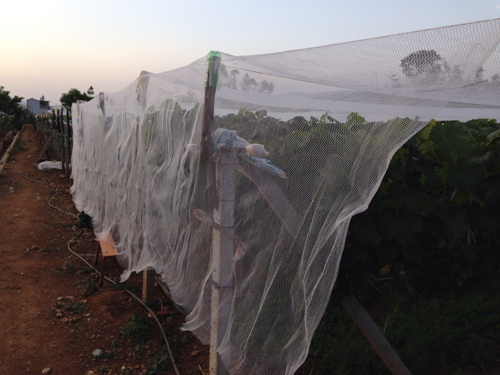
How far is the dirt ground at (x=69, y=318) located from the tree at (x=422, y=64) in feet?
8.80

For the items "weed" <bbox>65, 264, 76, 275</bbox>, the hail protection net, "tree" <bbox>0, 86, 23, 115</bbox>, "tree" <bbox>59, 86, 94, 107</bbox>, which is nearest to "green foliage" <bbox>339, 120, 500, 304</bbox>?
the hail protection net

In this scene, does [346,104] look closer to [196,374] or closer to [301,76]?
[301,76]

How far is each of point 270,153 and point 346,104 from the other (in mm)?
399

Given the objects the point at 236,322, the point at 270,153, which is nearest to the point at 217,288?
the point at 236,322

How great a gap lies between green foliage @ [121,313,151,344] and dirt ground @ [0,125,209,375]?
0.01 m

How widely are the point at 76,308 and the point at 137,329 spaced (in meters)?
0.96

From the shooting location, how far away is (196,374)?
3047 mm

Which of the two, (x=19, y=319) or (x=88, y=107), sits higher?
(x=88, y=107)

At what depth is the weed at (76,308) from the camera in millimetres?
4154

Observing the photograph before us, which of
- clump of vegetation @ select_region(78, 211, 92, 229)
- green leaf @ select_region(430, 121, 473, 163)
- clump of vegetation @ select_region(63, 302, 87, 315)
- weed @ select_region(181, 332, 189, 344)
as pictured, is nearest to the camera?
green leaf @ select_region(430, 121, 473, 163)

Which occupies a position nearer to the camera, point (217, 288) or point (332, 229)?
point (332, 229)

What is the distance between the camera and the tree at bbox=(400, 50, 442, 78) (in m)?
1.21

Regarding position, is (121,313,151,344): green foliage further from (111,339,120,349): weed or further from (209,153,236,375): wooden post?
(209,153,236,375): wooden post

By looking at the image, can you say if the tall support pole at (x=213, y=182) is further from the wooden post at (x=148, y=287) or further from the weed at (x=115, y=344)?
the wooden post at (x=148, y=287)
